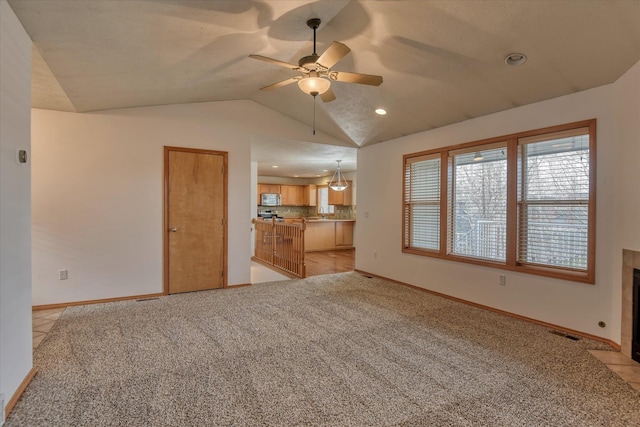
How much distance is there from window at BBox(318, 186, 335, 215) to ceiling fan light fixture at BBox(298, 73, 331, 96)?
313 inches

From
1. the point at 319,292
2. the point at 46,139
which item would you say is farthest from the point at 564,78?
the point at 46,139

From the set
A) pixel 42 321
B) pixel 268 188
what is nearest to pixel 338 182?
pixel 268 188

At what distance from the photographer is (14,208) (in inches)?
80.2

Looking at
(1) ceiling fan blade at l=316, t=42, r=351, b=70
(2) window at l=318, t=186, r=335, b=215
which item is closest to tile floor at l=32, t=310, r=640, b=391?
(1) ceiling fan blade at l=316, t=42, r=351, b=70

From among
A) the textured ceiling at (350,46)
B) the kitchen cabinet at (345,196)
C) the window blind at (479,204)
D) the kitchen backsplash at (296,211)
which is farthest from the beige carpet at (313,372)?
the kitchen backsplash at (296,211)

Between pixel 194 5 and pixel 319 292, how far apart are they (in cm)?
363

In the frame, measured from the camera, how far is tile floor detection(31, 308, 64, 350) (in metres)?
2.96

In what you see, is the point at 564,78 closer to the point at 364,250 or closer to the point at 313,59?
the point at 313,59

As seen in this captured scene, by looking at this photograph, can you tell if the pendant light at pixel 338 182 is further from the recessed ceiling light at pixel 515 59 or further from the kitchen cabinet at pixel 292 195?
the recessed ceiling light at pixel 515 59

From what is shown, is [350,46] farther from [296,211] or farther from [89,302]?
[296,211]

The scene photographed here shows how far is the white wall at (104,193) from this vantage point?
3779 millimetres

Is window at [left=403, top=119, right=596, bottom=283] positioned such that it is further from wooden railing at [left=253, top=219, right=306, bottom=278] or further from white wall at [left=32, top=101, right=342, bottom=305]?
white wall at [left=32, top=101, right=342, bottom=305]

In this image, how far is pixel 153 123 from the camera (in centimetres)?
431

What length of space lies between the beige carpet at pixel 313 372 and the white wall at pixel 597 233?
1.00 feet
